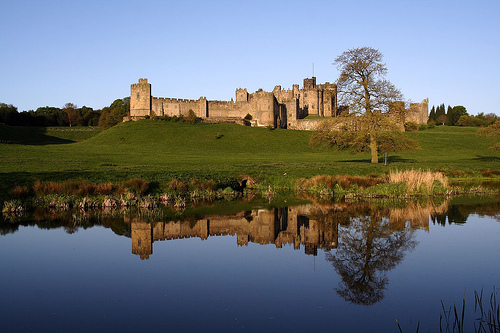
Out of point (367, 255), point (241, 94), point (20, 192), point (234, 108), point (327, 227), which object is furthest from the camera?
point (241, 94)

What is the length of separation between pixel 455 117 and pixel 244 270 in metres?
121

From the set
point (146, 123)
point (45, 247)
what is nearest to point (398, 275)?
point (45, 247)

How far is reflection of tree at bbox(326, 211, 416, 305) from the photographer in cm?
916

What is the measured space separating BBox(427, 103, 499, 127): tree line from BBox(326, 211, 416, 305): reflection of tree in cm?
9543

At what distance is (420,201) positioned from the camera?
20.6 m

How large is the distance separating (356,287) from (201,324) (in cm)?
327

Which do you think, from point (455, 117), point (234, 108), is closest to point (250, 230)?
point (234, 108)

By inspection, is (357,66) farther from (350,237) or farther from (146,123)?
(146,123)

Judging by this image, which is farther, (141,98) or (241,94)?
(241,94)

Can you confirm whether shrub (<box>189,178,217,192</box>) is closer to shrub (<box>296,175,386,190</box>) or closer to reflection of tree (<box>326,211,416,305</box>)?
shrub (<box>296,175,386,190</box>)

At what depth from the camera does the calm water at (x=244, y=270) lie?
7781mm

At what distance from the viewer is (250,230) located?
1484 centimetres

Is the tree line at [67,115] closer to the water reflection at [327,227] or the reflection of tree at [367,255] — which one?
the water reflection at [327,227]

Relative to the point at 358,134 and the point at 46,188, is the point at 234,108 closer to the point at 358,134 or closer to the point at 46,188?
the point at 358,134
